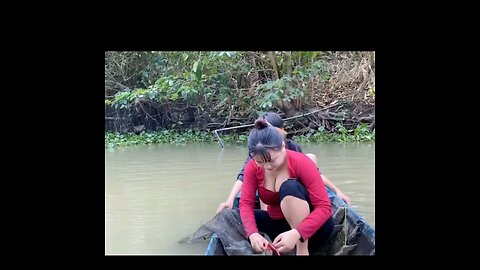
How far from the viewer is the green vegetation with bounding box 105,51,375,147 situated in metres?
9.70

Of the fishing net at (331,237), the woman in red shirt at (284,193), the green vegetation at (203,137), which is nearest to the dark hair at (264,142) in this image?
the woman in red shirt at (284,193)

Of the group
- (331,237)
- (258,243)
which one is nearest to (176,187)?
(331,237)

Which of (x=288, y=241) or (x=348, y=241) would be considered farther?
(x=348, y=241)

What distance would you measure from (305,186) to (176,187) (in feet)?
12.0

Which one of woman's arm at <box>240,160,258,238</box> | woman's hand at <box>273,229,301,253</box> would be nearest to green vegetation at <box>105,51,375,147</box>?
woman's arm at <box>240,160,258,238</box>

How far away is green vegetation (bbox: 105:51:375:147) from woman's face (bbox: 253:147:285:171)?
6728mm

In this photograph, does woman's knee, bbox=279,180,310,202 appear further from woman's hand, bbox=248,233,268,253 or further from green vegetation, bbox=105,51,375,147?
green vegetation, bbox=105,51,375,147

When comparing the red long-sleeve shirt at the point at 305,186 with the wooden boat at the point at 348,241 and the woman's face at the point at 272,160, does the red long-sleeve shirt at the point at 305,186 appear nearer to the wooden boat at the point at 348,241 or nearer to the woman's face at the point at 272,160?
the woman's face at the point at 272,160

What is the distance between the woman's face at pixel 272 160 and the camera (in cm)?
229

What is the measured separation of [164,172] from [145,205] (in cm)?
190

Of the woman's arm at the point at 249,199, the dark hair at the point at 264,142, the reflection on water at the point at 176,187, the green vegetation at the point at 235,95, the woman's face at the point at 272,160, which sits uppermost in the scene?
the green vegetation at the point at 235,95

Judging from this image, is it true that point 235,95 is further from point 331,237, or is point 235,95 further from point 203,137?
point 331,237

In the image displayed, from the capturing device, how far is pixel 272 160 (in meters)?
2.29

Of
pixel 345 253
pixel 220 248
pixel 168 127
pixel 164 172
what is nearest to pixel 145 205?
pixel 164 172
